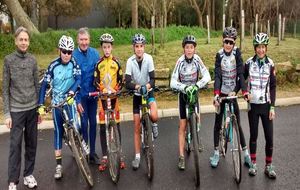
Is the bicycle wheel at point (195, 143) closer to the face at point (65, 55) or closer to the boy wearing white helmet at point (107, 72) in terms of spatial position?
the boy wearing white helmet at point (107, 72)

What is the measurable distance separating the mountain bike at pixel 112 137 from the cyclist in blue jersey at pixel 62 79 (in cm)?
33

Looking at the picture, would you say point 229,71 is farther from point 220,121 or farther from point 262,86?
point 220,121

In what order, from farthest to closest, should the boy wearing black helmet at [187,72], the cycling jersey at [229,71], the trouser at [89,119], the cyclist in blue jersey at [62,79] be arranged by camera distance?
the trouser at [89,119] → the cycling jersey at [229,71] → the boy wearing black helmet at [187,72] → the cyclist in blue jersey at [62,79]

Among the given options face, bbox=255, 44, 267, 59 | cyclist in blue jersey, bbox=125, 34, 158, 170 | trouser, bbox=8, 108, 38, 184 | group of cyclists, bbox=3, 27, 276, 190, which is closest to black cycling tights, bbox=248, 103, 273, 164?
group of cyclists, bbox=3, 27, 276, 190

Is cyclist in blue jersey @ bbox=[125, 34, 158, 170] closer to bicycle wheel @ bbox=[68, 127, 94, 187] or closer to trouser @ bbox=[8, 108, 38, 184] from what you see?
bicycle wheel @ bbox=[68, 127, 94, 187]

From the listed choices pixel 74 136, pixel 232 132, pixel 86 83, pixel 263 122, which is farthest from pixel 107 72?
pixel 263 122

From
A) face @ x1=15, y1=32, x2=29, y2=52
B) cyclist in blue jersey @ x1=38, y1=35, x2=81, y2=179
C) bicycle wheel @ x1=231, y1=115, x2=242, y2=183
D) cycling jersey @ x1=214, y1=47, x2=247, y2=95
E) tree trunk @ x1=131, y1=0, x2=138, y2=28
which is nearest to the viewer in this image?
face @ x1=15, y1=32, x2=29, y2=52

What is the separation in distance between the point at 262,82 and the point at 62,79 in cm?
280

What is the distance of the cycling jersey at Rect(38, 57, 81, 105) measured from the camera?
5.73m

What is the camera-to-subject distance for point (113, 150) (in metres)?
5.82

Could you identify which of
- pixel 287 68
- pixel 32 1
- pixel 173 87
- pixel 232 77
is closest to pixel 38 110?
pixel 173 87

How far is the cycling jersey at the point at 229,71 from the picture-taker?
591 centimetres

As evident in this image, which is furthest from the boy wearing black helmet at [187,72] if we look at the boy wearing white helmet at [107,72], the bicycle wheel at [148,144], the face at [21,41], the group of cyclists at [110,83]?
the face at [21,41]

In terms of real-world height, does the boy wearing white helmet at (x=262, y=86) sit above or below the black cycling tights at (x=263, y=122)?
above
